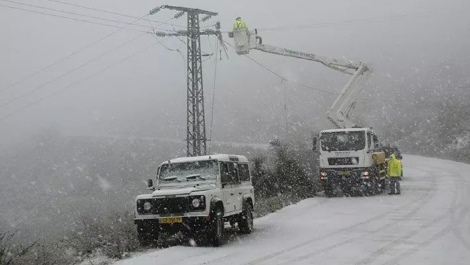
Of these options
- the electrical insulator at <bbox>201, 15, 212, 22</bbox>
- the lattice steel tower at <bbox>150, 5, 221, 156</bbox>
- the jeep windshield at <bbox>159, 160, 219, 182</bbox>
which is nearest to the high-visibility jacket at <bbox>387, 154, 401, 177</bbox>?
the lattice steel tower at <bbox>150, 5, 221, 156</bbox>

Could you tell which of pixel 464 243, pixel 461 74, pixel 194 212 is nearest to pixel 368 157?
pixel 464 243

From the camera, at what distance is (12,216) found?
36281 millimetres

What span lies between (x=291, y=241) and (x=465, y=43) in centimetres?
8681

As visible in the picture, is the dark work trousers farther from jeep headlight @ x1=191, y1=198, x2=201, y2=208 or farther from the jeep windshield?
jeep headlight @ x1=191, y1=198, x2=201, y2=208

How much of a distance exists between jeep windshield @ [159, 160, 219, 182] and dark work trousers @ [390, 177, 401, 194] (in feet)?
36.8

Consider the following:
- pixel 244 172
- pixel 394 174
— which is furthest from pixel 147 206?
pixel 394 174

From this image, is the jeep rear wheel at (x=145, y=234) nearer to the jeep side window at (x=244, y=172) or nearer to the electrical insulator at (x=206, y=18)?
the jeep side window at (x=244, y=172)

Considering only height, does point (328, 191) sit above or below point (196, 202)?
below

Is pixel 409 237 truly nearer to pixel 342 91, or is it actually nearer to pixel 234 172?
pixel 234 172

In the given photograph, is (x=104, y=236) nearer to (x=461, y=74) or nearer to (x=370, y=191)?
(x=370, y=191)

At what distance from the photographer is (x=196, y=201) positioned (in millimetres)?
10852

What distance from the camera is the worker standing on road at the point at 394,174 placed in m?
20.6

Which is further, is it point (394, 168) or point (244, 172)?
point (394, 168)

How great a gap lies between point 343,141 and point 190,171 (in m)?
10.6
